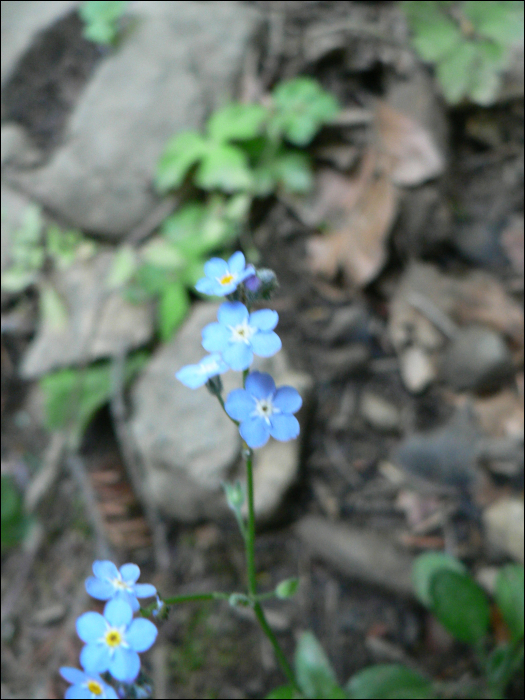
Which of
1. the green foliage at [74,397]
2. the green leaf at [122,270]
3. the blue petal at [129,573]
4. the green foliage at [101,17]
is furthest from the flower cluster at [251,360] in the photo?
the green leaf at [122,270]

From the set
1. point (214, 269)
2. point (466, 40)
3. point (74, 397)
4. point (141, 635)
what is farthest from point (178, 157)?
point (141, 635)

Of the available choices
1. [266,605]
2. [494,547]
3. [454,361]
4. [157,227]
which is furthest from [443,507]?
[157,227]

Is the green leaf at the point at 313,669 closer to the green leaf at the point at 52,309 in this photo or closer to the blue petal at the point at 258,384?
the blue petal at the point at 258,384

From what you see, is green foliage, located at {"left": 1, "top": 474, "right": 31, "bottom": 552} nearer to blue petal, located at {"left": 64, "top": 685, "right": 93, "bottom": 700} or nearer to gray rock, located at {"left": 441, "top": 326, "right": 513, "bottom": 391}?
blue petal, located at {"left": 64, "top": 685, "right": 93, "bottom": 700}

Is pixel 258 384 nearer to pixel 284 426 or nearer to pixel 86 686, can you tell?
pixel 284 426

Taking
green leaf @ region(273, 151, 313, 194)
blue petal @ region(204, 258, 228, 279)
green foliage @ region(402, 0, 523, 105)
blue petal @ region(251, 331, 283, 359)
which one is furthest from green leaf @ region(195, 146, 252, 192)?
blue petal @ region(251, 331, 283, 359)

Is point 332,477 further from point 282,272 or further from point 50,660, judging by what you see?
point 50,660
